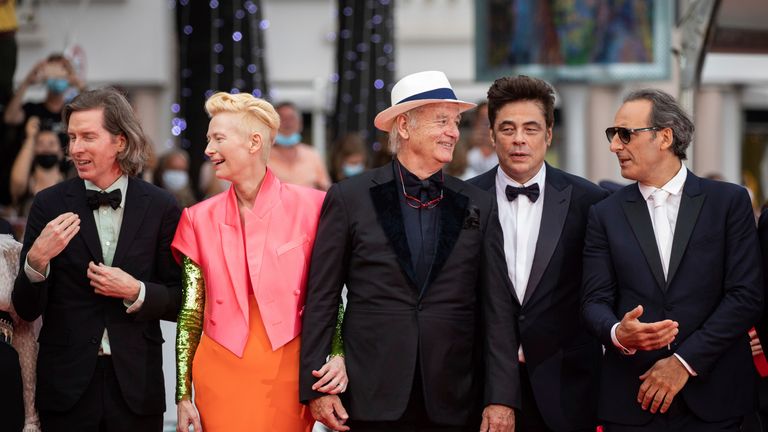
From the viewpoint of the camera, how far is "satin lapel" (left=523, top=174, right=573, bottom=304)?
4824 millimetres

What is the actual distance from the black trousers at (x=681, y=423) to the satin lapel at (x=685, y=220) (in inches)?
17.5

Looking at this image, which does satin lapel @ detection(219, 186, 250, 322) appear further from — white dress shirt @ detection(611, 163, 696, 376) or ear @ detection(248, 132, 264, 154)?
white dress shirt @ detection(611, 163, 696, 376)

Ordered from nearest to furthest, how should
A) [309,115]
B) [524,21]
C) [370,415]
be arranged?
[370,415]
[524,21]
[309,115]

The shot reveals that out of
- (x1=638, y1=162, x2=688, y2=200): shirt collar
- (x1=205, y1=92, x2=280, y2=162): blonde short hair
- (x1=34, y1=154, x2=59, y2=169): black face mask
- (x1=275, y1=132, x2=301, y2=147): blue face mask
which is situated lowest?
(x1=34, y1=154, x2=59, y2=169): black face mask

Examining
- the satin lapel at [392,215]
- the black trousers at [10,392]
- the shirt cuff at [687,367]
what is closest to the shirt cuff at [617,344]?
the shirt cuff at [687,367]

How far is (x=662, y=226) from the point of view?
4.58 meters

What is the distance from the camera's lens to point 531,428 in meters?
4.84

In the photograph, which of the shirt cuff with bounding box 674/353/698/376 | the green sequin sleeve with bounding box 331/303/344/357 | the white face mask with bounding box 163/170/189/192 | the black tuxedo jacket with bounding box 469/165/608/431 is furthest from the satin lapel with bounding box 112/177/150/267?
the white face mask with bounding box 163/170/189/192

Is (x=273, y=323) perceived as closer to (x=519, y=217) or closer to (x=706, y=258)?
(x=519, y=217)

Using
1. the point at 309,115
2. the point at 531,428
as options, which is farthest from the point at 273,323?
the point at 309,115

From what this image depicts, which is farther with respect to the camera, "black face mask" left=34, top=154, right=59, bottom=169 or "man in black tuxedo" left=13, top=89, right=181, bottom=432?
"black face mask" left=34, top=154, right=59, bottom=169

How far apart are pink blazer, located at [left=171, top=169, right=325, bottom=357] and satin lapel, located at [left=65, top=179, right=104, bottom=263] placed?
0.92 feet

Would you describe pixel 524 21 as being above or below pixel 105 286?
above

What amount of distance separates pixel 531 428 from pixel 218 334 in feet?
4.18
